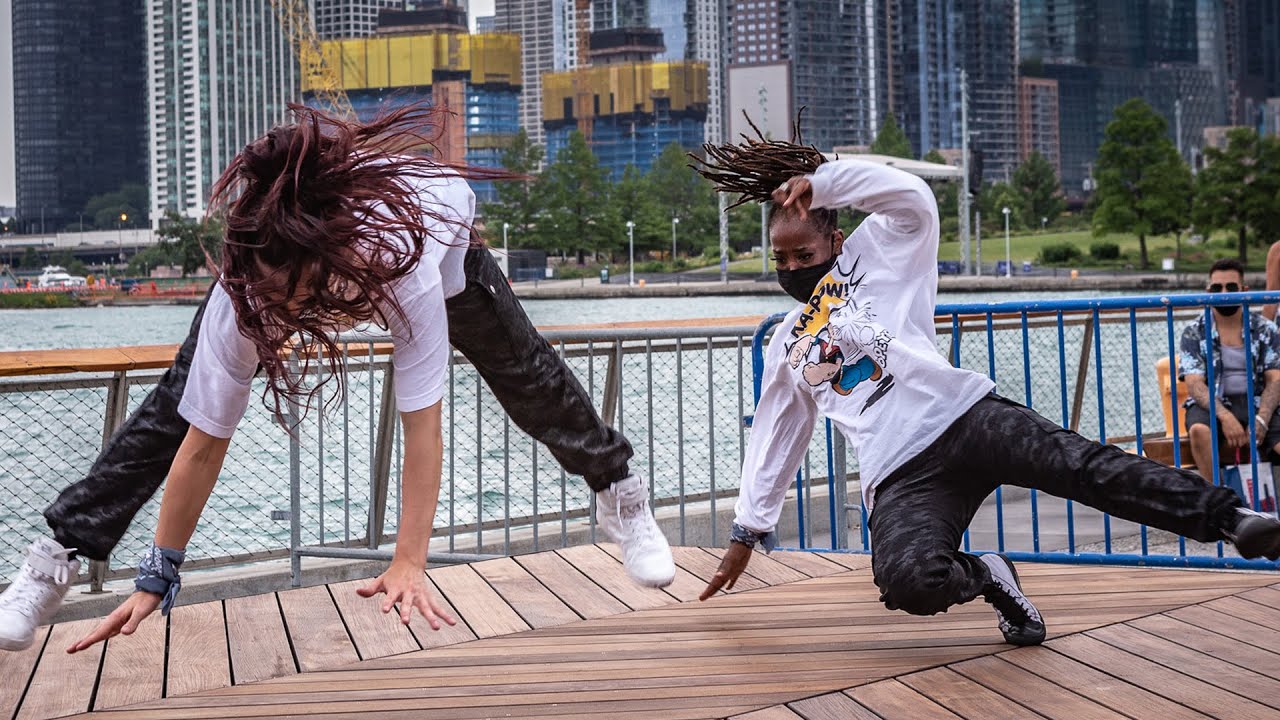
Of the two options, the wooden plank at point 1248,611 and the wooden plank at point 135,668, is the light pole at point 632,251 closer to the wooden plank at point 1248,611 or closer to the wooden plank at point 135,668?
the wooden plank at point 1248,611

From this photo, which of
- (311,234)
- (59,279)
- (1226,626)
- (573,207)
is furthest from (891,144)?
(311,234)

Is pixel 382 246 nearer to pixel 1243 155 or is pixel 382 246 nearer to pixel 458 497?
pixel 458 497

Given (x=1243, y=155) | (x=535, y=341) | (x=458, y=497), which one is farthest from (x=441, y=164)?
(x=1243, y=155)

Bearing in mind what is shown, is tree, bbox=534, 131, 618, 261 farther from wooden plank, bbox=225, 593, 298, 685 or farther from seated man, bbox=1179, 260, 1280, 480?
wooden plank, bbox=225, 593, 298, 685

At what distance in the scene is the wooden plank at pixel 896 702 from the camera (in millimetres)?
2617

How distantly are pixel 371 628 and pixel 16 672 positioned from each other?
85cm

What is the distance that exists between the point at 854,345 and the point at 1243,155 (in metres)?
87.4

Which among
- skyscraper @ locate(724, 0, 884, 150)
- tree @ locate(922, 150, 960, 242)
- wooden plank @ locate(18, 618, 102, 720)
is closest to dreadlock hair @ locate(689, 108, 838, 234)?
wooden plank @ locate(18, 618, 102, 720)

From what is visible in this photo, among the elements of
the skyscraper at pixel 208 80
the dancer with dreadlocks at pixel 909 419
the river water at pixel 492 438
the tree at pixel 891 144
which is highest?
the skyscraper at pixel 208 80

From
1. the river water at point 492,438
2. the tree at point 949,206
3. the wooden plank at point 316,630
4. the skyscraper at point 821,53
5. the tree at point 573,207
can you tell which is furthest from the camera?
the skyscraper at point 821,53

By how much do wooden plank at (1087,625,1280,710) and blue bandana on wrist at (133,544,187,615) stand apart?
210 centimetres

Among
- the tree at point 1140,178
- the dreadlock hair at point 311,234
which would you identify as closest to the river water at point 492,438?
the dreadlock hair at point 311,234

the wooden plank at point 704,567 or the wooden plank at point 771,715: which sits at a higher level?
the wooden plank at point 771,715

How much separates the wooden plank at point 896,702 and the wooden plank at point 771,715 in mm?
161
